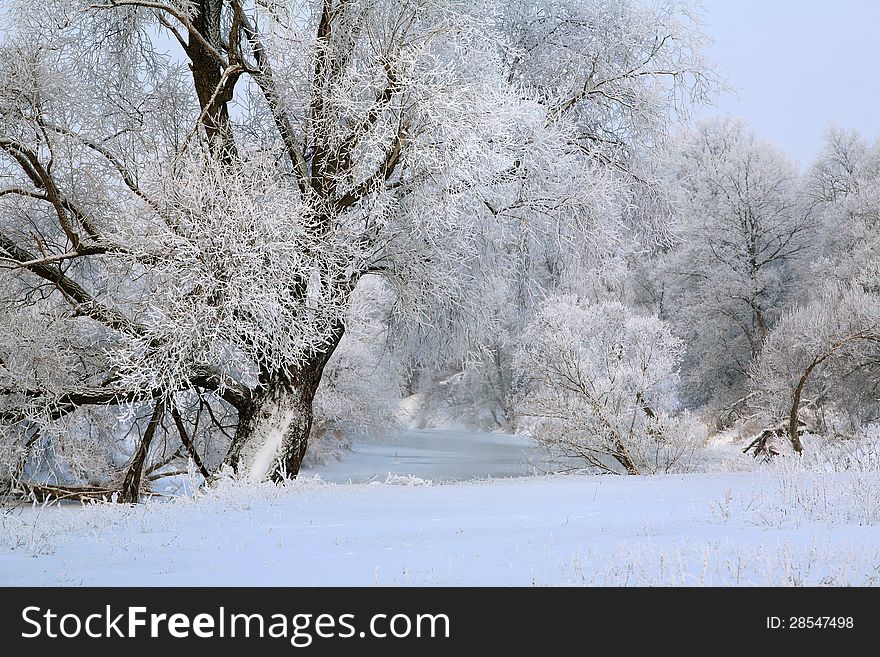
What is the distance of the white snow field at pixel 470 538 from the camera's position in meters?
3.46

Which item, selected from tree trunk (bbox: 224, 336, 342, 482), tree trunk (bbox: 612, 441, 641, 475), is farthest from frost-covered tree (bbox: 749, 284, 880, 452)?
tree trunk (bbox: 224, 336, 342, 482)

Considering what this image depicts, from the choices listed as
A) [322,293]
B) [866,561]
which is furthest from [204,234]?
[866,561]

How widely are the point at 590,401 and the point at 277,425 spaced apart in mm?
6368

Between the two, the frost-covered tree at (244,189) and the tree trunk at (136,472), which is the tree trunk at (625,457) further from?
the tree trunk at (136,472)

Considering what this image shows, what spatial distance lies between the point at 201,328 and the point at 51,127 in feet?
11.2

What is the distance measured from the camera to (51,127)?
344 inches

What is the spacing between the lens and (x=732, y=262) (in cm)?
2667

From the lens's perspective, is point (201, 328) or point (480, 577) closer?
point (480, 577)

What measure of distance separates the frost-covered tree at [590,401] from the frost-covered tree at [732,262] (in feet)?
35.6

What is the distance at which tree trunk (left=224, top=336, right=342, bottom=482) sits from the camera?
9344mm

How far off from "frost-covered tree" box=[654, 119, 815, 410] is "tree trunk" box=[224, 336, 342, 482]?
18261 mm

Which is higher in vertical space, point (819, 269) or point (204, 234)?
point (819, 269)

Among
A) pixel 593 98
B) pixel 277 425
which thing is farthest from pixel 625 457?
pixel 277 425
